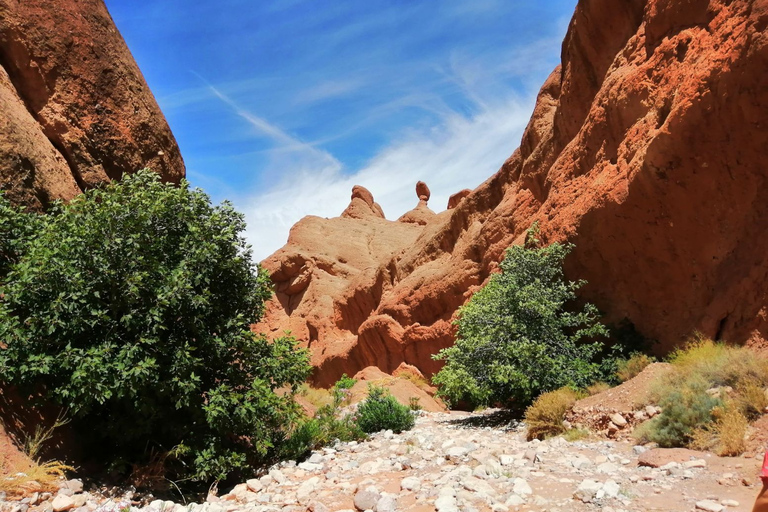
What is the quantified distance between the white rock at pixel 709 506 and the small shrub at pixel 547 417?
4.55m

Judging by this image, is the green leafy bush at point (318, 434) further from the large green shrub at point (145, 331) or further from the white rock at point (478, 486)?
the white rock at point (478, 486)

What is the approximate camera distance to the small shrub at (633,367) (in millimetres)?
11570

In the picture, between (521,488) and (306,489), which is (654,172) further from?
(306,489)

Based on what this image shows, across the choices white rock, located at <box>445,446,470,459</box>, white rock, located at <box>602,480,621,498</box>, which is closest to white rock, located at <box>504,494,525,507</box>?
white rock, located at <box>602,480,621,498</box>

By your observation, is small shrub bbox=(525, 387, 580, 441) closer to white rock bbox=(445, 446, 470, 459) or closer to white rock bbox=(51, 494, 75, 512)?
white rock bbox=(445, 446, 470, 459)

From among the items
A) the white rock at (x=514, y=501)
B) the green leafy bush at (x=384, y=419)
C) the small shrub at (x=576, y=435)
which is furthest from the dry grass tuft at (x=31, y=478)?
the small shrub at (x=576, y=435)

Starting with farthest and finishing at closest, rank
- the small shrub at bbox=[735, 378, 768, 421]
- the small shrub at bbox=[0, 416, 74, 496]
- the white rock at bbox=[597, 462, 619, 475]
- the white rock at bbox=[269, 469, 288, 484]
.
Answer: the white rock at bbox=[269, 469, 288, 484]
the small shrub at bbox=[735, 378, 768, 421]
the small shrub at bbox=[0, 416, 74, 496]
the white rock at bbox=[597, 462, 619, 475]

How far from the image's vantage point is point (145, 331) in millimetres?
8203

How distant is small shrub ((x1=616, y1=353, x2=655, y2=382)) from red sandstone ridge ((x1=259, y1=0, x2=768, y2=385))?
71cm

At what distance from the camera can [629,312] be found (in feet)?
42.8

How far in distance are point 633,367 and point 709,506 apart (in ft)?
23.6

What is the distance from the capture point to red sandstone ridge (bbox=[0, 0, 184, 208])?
11.5 m

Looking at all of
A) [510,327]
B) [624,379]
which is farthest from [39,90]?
[624,379]

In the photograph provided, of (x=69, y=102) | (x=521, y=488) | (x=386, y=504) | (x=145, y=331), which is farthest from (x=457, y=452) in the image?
(x=69, y=102)
